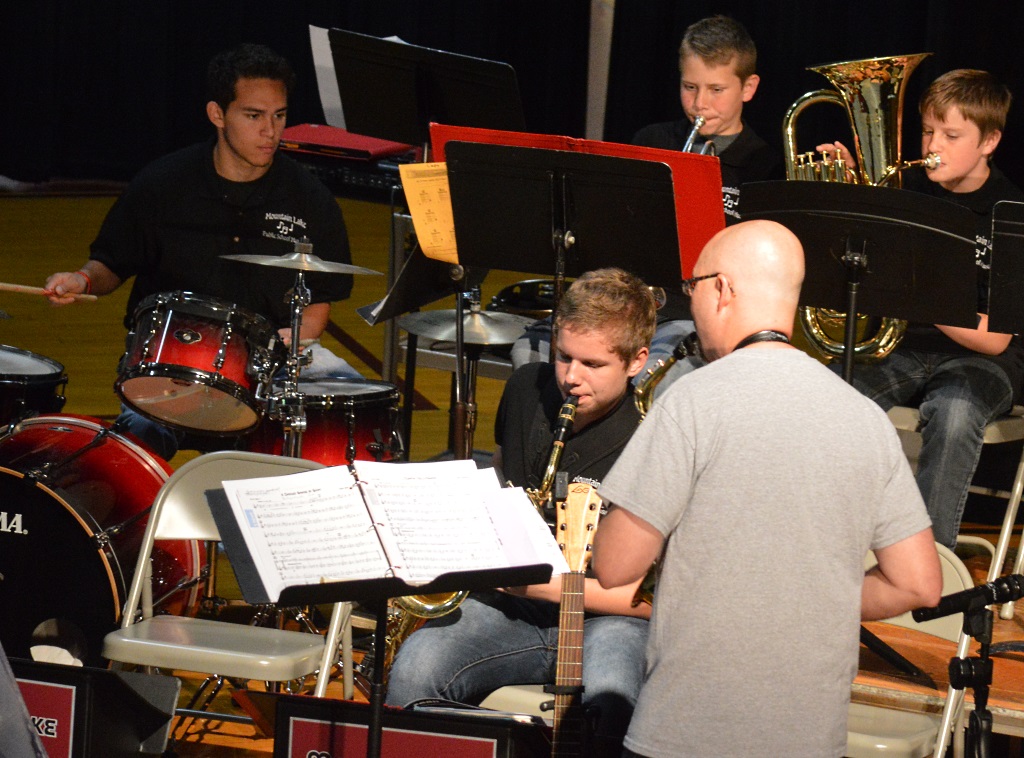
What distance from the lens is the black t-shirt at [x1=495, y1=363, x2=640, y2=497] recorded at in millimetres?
3041

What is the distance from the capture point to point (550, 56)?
32.3 ft

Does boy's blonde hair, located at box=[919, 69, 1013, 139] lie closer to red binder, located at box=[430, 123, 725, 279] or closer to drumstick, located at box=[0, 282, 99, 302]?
red binder, located at box=[430, 123, 725, 279]

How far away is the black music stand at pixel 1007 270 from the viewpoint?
3.16m

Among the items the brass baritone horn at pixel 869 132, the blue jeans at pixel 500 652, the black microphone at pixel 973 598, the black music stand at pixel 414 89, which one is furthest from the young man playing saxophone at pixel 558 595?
the black music stand at pixel 414 89

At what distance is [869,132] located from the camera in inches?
152

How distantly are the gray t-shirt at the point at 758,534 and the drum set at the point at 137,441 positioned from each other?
5.67 ft

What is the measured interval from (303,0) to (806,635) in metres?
9.18

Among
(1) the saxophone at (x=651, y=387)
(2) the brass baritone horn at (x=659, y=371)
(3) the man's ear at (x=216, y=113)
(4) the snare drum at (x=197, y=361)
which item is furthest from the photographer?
(3) the man's ear at (x=216, y=113)

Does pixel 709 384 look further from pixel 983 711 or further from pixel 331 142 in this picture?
pixel 331 142

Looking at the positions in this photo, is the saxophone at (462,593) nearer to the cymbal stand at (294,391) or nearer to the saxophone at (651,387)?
the saxophone at (651,387)

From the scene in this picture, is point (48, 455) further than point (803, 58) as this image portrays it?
No

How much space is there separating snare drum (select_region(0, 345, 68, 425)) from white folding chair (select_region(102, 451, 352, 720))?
2.45ft

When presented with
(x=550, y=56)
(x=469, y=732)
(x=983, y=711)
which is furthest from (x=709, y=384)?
(x=550, y=56)

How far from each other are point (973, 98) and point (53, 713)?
300cm
